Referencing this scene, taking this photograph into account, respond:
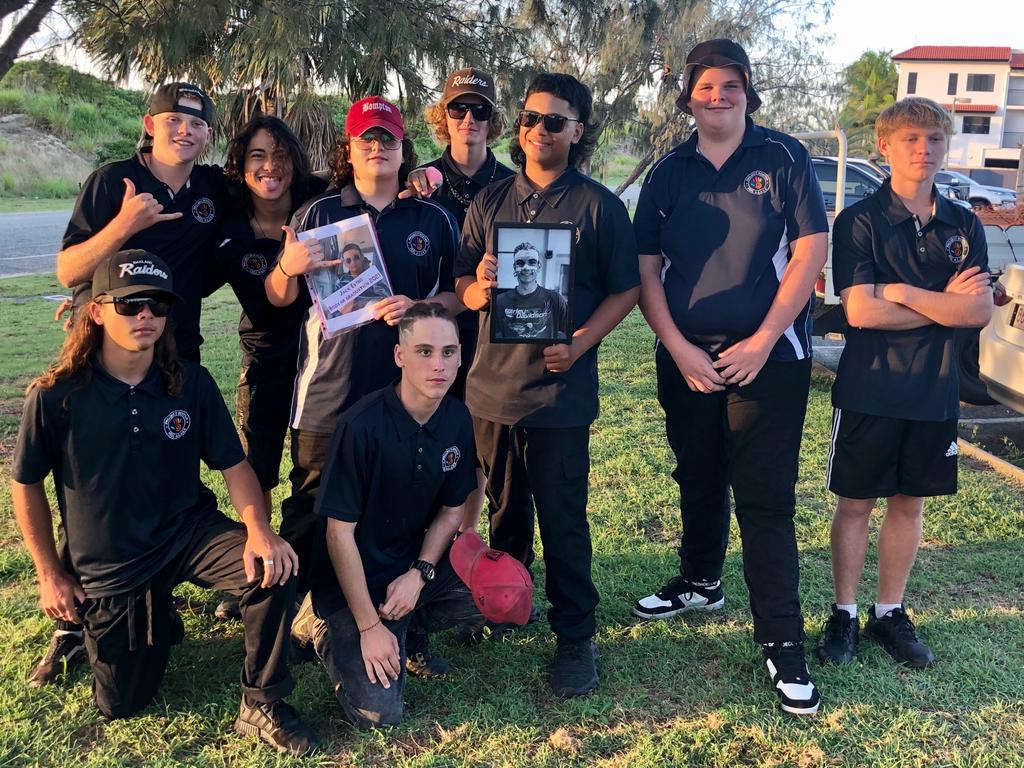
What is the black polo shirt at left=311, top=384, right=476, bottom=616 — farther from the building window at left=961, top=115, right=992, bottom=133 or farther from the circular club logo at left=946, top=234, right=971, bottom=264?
the building window at left=961, top=115, right=992, bottom=133

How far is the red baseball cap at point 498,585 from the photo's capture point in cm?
334

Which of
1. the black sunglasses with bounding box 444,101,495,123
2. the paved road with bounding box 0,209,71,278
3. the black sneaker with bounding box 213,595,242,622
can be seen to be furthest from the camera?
the paved road with bounding box 0,209,71,278

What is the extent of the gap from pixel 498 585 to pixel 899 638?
166 centimetres

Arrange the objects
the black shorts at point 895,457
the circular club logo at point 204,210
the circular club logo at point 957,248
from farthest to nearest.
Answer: the circular club logo at point 204,210, the black shorts at point 895,457, the circular club logo at point 957,248

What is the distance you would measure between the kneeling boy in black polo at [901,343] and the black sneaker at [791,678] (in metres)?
0.33

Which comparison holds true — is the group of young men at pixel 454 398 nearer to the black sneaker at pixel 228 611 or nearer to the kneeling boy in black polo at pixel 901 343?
the kneeling boy in black polo at pixel 901 343

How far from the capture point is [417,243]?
3646mm

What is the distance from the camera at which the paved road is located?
54.7 feet

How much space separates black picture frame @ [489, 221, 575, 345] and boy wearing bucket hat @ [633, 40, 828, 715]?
16.3 inches

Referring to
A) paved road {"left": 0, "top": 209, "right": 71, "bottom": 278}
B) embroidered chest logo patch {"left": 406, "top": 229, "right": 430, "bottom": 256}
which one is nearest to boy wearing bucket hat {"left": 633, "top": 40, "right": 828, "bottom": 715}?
embroidered chest logo patch {"left": 406, "top": 229, "right": 430, "bottom": 256}

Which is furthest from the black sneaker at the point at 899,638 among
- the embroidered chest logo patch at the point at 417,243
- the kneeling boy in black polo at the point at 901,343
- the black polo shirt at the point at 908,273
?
the embroidered chest logo patch at the point at 417,243

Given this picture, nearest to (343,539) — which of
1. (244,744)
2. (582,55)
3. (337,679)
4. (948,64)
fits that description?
(337,679)

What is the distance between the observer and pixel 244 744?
121 inches

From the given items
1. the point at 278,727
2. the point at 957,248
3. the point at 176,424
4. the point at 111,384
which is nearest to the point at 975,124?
the point at 957,248
